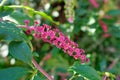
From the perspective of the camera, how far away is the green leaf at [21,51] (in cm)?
70

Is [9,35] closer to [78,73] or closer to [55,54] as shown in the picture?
[78,73]

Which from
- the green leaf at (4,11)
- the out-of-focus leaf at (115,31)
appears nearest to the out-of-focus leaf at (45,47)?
the out-of-focus leaf at (115,31)

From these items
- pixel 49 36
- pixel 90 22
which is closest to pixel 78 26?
pixel 90 22

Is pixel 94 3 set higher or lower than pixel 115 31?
higher

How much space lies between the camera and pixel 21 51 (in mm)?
710

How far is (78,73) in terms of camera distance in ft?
2.31

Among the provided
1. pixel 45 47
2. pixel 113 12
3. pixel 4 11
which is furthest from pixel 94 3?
pixel 4 11

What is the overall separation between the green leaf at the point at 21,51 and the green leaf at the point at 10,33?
0.02 m

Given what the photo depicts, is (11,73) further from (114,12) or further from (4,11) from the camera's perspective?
(114,12)

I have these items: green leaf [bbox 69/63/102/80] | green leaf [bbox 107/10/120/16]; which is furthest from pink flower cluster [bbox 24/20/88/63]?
green leaf [bbox 107/10/120/16]

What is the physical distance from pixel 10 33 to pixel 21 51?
0.04 metres

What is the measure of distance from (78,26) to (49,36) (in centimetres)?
78

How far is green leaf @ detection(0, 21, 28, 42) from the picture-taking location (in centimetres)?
70

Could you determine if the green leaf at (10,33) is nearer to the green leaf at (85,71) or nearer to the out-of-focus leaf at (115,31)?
the green leaf at (85,71)
